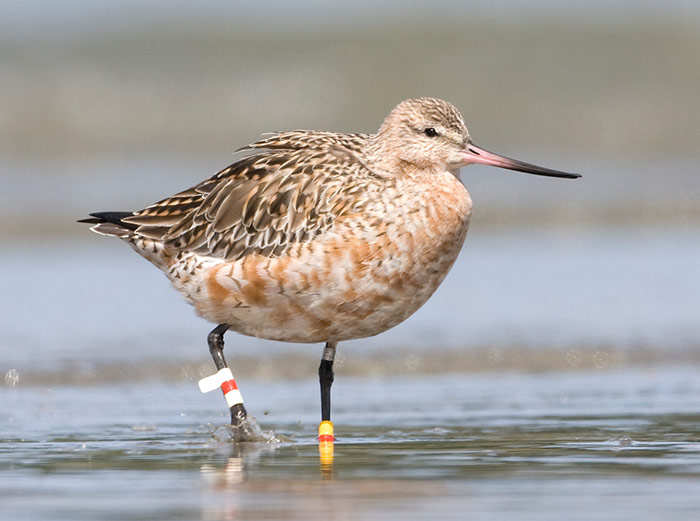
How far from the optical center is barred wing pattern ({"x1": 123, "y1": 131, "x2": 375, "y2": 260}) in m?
8.57

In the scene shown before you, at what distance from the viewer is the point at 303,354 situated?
11.7m

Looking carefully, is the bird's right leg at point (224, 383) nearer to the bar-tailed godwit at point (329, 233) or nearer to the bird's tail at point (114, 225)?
the bar-tailed godwit at point (329, 233)

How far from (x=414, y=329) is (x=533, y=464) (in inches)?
205

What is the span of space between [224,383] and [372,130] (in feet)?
60.6

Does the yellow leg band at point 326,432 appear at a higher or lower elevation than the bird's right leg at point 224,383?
lower

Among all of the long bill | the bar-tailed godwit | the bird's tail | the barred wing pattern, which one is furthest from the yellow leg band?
the bird's tail

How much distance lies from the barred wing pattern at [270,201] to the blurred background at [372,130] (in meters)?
1.97

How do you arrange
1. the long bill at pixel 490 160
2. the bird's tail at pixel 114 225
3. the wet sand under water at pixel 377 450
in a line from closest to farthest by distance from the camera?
1. the wet sand under water at pixel 377 450
2. the long bill at pixel 490 160
3. the bird's tail at pixel 114 225

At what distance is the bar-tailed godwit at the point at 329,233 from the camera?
27.4 feet

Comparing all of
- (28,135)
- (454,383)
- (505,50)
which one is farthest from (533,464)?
(505,50)

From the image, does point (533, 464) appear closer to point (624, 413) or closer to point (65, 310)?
point (624, 413)

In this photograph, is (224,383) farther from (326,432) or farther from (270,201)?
(270,201)

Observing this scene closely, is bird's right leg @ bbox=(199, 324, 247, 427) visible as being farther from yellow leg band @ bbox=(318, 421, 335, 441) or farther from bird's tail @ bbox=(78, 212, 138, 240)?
bird's tail @ bbox=(78, 212, 138, 240)

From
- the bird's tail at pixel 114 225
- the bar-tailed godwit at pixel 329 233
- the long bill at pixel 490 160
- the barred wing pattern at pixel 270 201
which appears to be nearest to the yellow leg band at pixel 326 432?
the bar-tailed godwit at pixel 329 233
